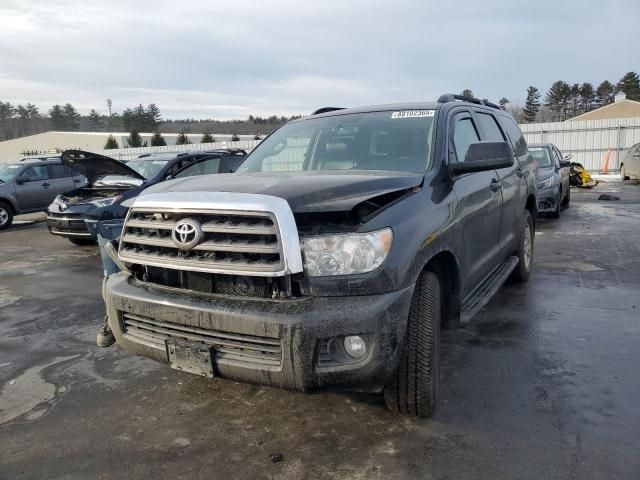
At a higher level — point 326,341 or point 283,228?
point 283,228

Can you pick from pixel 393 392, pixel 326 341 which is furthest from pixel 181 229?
pixel 393 392

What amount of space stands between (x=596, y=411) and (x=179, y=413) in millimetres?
2521

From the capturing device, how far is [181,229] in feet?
8.98

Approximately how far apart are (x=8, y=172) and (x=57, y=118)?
79347 mm

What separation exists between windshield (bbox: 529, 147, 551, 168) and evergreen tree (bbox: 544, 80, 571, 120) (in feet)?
230

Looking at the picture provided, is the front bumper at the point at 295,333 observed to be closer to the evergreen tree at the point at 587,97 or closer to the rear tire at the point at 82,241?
the rear tire at the point at 82,241

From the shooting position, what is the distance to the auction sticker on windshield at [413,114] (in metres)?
3.92

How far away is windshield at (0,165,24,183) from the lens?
1308 centimetres

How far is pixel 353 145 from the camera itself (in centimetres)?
396

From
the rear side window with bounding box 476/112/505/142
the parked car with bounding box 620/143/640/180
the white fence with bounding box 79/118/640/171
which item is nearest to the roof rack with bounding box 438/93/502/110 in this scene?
the rear side window with bounding box 476/112/505/142

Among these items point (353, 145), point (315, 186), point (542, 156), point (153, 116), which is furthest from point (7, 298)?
point (153, 116)

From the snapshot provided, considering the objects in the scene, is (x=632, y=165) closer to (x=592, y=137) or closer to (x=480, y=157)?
(x=592, y=137)

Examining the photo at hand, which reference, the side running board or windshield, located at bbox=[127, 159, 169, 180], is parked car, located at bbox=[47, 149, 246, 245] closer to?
windshield, located at bbox=[127, 159, 169, 180]

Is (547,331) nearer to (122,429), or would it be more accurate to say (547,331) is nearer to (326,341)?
(326,341)
